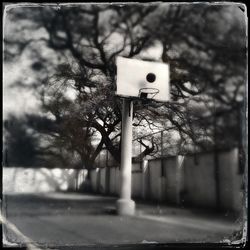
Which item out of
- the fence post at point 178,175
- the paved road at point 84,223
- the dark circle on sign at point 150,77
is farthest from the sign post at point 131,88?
the fence post at point 178,175

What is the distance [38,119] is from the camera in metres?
3.13

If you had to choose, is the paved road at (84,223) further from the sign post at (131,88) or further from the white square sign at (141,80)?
the white square sign at (141,80)

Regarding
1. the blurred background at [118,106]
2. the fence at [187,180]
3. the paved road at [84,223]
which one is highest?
the blurred background at [118,106]

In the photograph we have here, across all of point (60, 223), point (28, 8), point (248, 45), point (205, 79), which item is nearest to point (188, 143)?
point (205, 79)

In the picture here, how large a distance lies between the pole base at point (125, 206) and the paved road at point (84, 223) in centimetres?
4

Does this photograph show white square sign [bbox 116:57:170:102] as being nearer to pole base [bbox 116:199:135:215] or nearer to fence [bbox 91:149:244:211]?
fence [bbox 91:149:244:211]

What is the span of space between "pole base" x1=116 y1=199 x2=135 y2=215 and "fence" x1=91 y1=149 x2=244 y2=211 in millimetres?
73

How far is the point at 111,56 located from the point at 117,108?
0.45m

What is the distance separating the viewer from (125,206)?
3115 millimetres

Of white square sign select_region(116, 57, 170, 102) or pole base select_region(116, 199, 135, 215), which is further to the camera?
white square sign select_region(116, 57, 170, 102)

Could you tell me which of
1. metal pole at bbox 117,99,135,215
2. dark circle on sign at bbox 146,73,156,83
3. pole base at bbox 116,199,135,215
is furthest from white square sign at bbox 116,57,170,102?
pole base at bbox 116,199,135,215

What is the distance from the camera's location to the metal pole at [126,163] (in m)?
3.11

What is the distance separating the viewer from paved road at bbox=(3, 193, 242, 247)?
3.08 metres

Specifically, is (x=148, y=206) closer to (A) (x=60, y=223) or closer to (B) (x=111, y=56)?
(A) (x=60, y=223)
